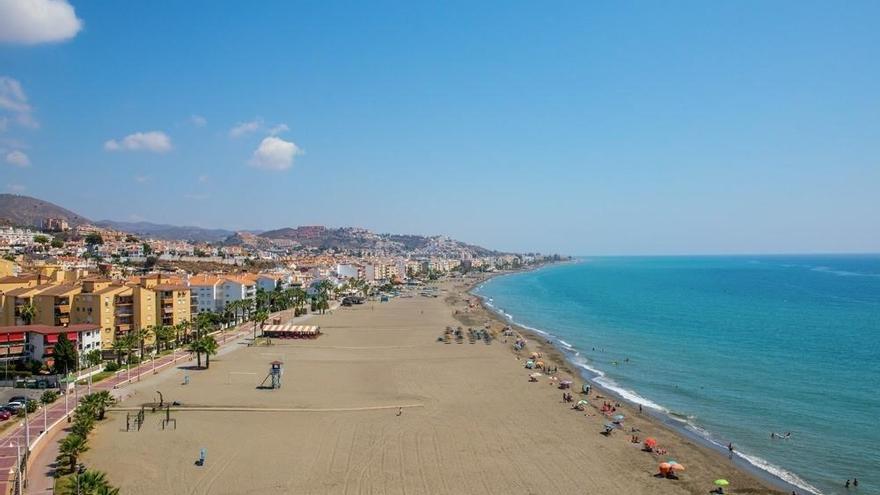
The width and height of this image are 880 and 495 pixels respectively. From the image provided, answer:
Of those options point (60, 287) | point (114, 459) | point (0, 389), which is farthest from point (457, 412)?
point (60, 287)

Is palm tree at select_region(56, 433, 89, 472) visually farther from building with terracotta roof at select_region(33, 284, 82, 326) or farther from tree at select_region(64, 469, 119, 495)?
building with terracotta roof at select_region(33, 284, 82, 326)

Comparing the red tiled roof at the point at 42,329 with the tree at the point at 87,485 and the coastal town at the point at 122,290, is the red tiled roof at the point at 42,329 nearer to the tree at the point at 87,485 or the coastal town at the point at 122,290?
the coastal town at the point at 122,290

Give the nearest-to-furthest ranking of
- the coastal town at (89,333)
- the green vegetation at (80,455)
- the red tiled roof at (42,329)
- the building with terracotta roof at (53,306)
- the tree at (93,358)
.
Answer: the green vegetation at (80,455)
the coastal town at (89,333)
the red tiled roof at (42,329)
the tree at (93,358)
the building with terracotta roof at (53,306)

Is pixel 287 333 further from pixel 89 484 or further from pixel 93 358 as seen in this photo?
pixel 89 484

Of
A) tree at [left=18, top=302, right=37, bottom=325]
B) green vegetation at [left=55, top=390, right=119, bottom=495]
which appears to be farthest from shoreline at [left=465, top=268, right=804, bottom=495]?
tree at [left=18, top=302, right=37, bottom=325]

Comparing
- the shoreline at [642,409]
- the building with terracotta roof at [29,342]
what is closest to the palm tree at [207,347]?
the building with terracotta roof at [29,342]

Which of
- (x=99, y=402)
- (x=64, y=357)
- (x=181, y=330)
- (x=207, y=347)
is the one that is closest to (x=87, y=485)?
(x=99, y=402)
